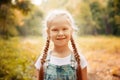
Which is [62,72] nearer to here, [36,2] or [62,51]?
[62,51]

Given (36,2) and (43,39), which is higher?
(36,2)

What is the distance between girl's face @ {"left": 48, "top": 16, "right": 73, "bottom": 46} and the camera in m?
2.06

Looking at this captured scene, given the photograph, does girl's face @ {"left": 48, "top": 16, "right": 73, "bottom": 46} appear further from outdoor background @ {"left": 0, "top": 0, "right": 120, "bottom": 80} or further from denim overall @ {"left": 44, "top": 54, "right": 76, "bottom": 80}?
outdoor background @ {"left": 0, "top": 0, "right": 120, "bottom": 80}

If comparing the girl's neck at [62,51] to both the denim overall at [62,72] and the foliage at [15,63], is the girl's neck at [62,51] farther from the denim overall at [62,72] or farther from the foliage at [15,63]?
the foliage at [15,63]

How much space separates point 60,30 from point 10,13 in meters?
1.96

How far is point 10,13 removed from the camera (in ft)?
12.8

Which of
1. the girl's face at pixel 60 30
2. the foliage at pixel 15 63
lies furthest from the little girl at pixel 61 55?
the foliage at pixel 15 63

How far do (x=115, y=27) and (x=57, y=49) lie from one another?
65.6 inches

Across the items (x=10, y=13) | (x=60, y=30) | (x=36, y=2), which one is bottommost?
(x=60, y=30)

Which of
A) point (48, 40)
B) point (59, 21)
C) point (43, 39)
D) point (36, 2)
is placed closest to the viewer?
point (59, 21)

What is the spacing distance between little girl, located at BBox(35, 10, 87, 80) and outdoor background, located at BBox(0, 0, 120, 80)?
104 cm

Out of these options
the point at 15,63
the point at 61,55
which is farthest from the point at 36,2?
the point at 61,55

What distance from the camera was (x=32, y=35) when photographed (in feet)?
12.6

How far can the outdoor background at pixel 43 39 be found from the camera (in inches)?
129
